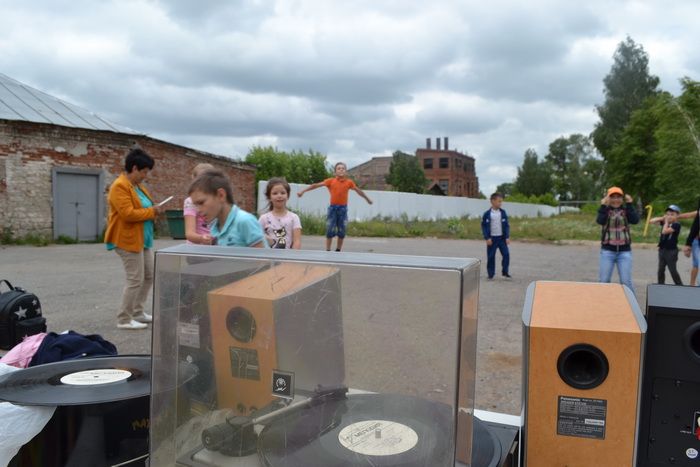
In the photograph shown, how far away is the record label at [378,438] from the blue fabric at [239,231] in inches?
77.8

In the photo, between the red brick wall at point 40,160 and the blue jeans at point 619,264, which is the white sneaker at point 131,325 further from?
the red brick wall at point 40,160

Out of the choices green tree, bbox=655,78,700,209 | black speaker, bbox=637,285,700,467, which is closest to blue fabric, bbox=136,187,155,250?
black speaker, bbox=637,285,700,467

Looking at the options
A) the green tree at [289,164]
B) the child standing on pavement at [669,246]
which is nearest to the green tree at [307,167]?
the green tree at [289,164]

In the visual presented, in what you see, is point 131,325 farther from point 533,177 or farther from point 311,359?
point 533,177

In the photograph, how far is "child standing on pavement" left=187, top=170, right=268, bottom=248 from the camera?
3.19m

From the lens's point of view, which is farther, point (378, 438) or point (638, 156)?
point (638, 156)

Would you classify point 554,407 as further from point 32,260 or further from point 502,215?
point 32,260

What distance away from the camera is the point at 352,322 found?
1428 millimetres

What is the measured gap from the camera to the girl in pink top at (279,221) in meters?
4.84

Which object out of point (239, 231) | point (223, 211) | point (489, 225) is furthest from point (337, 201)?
point (239, 231)

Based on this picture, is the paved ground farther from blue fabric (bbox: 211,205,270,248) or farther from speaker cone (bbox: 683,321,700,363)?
speaker cone (bbox: 683,321,700,363)

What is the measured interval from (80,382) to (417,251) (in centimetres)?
1405

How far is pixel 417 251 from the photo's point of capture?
51.5 feet

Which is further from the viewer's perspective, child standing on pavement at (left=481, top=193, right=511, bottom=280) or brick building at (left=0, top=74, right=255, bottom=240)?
brick building at (left=0, top=74, right=255, bottom=240)
